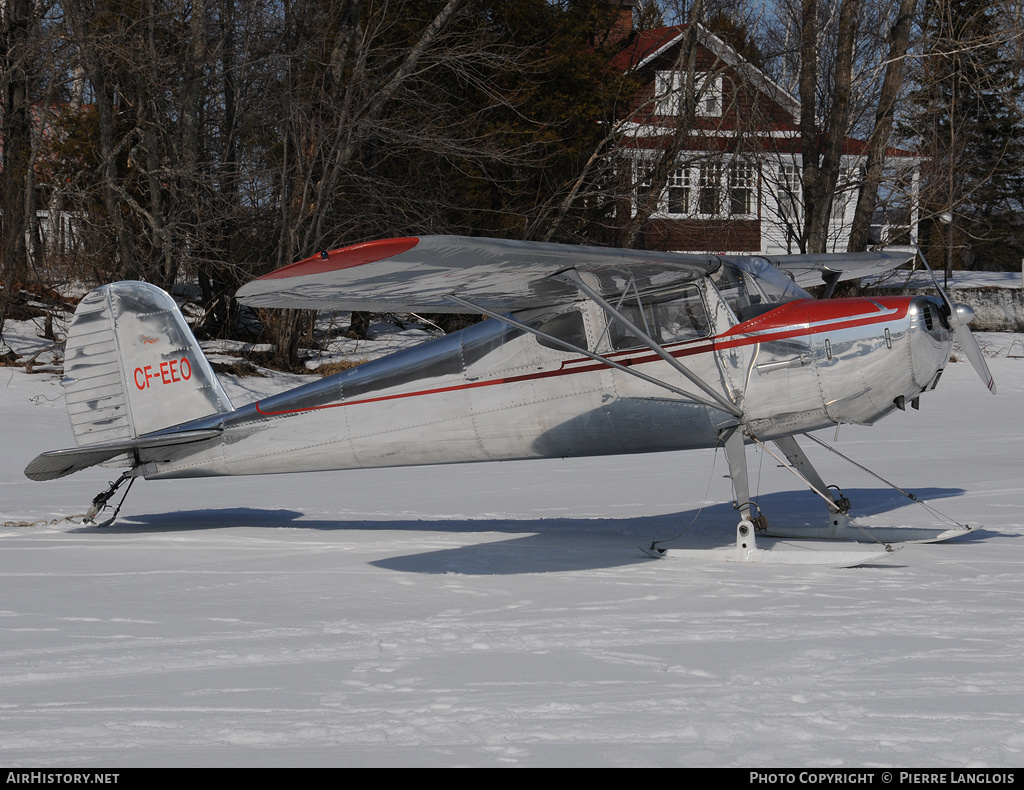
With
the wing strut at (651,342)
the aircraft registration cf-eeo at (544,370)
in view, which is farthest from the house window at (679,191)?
the wing strut at (651,342)

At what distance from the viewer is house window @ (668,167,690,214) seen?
2184cm

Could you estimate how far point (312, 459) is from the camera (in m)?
7.74

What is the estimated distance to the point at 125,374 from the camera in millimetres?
8156

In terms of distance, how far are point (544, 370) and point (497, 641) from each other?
9.73 feet

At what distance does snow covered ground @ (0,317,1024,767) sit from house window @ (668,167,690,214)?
14012 millimetres

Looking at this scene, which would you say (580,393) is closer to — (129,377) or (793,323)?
(793,323)

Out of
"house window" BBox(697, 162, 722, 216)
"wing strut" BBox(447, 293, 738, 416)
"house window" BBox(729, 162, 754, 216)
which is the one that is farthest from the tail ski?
"house window" BBox(697, 162, 722, 216)

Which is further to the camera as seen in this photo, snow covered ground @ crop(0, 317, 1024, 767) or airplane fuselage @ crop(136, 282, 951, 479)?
airplane fuselage @ crop(136, 282, 951, 479)

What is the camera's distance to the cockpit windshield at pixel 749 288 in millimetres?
6473

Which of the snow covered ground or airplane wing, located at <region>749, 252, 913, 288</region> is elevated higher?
airplane wing, located at <region>749, 252, 913, 288</region>

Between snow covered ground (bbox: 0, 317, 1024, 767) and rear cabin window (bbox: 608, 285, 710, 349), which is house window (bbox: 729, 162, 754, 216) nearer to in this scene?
snow covered ground (bbox: 0, 317, 1024, 767)

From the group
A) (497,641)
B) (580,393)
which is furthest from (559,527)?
(497,641)

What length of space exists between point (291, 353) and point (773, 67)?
18.7 metres

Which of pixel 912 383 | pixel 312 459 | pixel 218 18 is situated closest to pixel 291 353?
pixel 218 18
